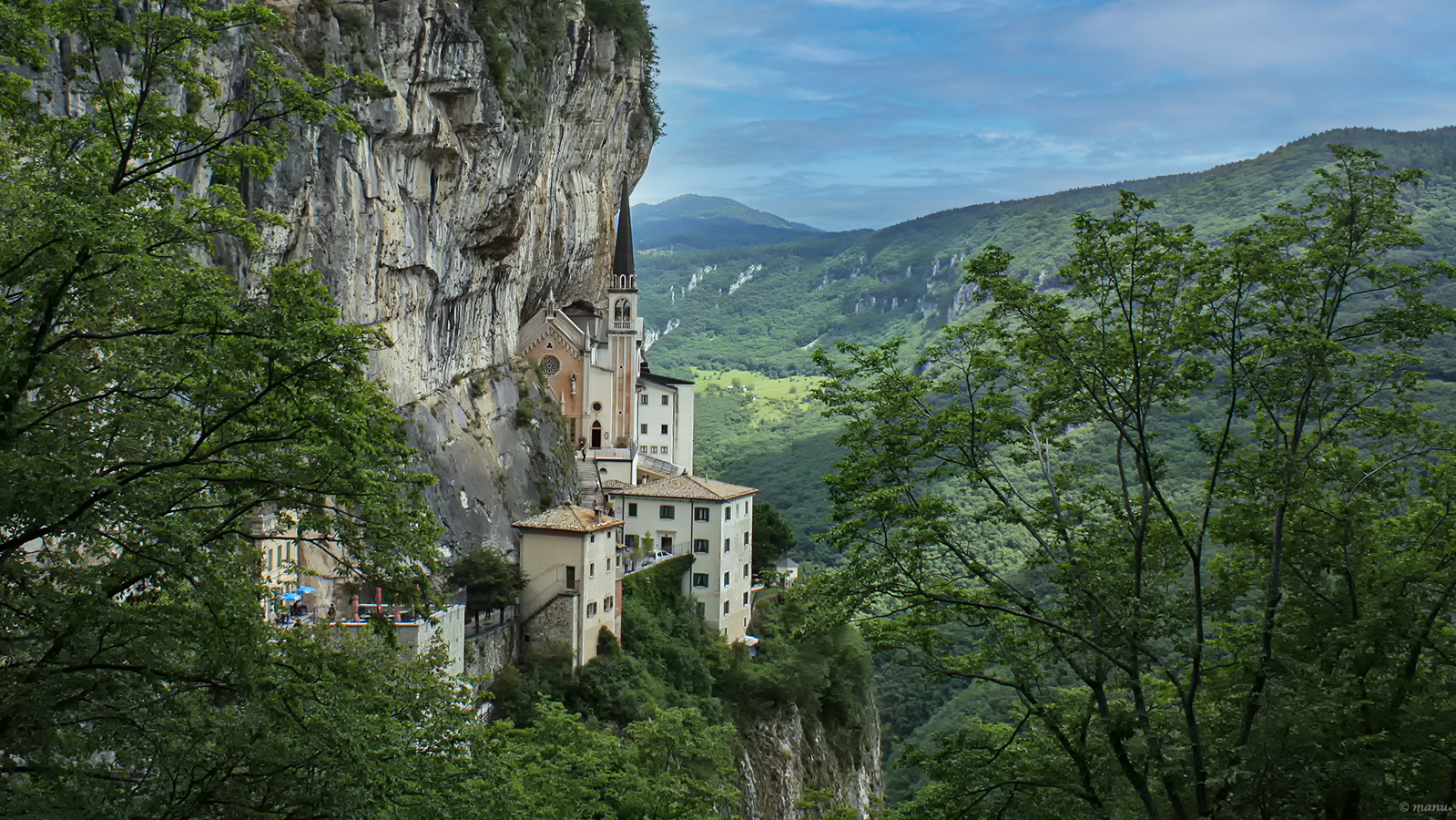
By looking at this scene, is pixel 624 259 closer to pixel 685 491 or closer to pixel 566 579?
pixel 685 491

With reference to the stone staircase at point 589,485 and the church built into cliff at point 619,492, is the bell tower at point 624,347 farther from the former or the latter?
the stone staircase at point 589,485

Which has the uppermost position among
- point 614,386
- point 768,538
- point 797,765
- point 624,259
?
point 624,259

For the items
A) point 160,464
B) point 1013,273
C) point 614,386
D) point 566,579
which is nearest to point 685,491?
point 566,579

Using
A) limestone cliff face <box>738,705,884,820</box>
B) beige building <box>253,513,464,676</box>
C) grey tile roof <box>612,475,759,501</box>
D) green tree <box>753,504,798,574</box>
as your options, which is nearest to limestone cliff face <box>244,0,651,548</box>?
grey tile roof <box>612,475,759,501</box>

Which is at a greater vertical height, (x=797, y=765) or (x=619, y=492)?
(x=619, y=492)

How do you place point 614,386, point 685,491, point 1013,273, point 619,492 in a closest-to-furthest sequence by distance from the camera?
1. point 685,491
2. point 619,492
3. point 614,386
4. point 1013,273

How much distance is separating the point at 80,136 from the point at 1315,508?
14068mm

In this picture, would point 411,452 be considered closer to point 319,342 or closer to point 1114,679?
point 319,342

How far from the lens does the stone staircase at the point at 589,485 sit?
165ft

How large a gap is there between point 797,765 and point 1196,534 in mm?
30941

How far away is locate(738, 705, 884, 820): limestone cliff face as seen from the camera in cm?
3963

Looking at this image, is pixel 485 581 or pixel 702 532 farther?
pixel 702 532

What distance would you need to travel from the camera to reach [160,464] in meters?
9.42

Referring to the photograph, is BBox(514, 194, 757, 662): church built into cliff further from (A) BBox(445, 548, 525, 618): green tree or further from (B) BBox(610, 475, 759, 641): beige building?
(A) BBox(445, 548, 525, 618): green tree
